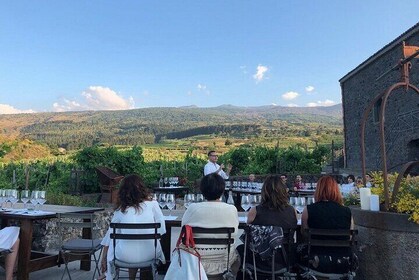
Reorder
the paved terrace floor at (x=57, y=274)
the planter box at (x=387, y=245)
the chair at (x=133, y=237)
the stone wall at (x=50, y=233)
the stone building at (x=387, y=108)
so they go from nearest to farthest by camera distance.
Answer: the planter box at (x=387, y=245) → the chair at (x=133, y=237) → the paved terrace floor at (x=57, y=274) → the stone wall at (x=50, y=233) → the stone building at (x=387, y=108)

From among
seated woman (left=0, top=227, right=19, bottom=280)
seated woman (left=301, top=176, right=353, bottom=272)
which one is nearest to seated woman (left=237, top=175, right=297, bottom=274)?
seated woman (left=301, top=176, right=353, bottom=272)

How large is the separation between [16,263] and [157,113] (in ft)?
296

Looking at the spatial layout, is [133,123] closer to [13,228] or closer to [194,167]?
[194,167]

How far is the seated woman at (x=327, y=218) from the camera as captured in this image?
3188mm

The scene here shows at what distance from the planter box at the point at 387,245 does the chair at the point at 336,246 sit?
22cm

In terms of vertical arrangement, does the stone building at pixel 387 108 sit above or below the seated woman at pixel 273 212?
above

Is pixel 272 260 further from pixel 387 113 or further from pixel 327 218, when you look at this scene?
pixel 387 113

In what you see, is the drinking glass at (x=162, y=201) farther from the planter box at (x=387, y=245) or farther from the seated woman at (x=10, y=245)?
the planter box at (x=387, y=245)

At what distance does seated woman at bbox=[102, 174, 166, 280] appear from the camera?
3.44 metres

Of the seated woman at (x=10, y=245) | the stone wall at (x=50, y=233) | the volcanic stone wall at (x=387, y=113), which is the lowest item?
the stone wall at (x=50, y=233)

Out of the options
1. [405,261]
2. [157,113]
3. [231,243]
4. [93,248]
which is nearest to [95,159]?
[93,248]

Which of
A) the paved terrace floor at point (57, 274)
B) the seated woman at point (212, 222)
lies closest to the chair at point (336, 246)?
the seated woman at point (212, 222)

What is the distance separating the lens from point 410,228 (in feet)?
9.87

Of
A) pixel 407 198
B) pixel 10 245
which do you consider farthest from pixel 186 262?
pixel 10 245
